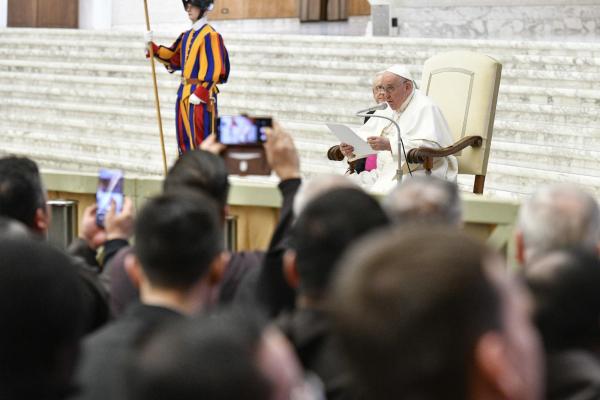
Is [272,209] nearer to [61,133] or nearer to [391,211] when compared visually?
[391,211]

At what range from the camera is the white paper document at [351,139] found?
705 cm

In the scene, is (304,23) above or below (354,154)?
above

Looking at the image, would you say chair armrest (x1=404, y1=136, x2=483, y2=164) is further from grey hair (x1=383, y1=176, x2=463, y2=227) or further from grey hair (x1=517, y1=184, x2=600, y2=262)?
grey hair (x1=517, y1=184, x2=600, y2=262)

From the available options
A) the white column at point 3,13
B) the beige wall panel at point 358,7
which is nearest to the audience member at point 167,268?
the beige wall panel at point 358,7

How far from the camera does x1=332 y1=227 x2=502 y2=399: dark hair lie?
1.34m

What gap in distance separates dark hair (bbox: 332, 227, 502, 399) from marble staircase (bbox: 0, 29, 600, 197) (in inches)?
313

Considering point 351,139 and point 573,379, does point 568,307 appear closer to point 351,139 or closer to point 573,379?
point 573,379

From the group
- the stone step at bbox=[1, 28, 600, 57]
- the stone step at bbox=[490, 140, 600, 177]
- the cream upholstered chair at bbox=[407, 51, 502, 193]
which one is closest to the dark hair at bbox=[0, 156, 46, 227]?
the cream upholstered chair at bbox=[407, 51, 502, 193]

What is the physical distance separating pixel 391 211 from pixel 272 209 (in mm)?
1380

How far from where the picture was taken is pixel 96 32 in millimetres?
14688

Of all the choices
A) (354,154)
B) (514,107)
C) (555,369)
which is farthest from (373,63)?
(555,369)

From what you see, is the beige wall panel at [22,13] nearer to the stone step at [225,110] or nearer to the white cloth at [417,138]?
the stone step at [225,110]

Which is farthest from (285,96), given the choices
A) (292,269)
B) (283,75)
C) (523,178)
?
(292,269)

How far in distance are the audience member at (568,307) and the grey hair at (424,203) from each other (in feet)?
2.50
